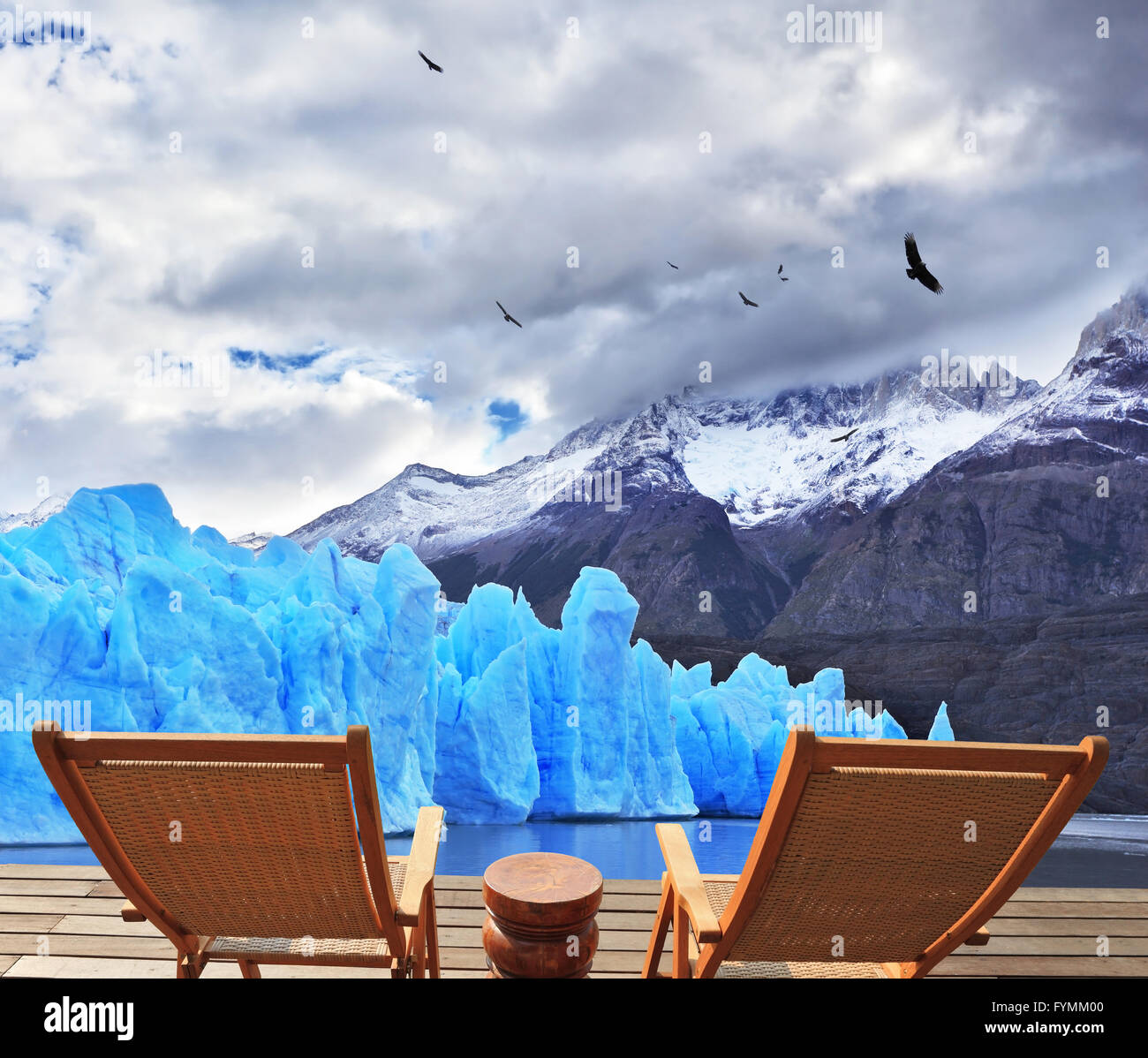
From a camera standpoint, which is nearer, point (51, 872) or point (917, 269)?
point (51, 872)

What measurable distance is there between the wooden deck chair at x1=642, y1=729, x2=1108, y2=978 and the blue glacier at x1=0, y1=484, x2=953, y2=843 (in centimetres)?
845

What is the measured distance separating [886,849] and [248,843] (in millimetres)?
1023

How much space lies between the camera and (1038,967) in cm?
199

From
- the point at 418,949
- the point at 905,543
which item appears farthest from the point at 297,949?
the point at 905,543

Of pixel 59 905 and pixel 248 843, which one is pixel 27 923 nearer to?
pixel 59 905

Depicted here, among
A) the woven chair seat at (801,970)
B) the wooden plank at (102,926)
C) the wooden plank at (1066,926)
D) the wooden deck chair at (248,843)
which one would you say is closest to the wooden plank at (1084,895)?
the wooden plank at (1066,926)

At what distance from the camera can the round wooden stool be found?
1282 mm

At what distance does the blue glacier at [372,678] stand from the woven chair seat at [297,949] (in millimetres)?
8061

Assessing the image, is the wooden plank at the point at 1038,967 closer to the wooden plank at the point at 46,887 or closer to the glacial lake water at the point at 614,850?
the wooden plank at the point at 46,887

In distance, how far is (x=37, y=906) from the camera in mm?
2172
